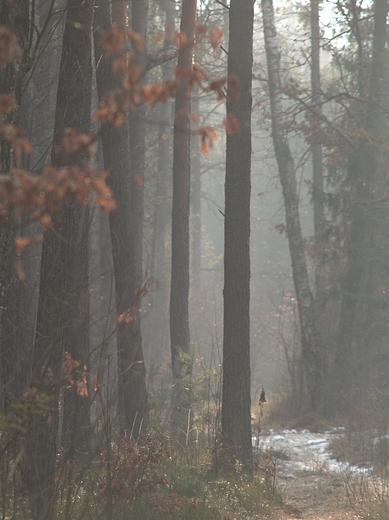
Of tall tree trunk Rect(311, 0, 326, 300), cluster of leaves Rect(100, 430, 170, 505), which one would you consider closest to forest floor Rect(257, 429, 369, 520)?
cluster of leaves Rect(100, 430, 170, 505)

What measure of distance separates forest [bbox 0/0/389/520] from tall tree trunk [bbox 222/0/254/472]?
0.02 m

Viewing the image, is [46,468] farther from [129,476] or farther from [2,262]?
[2,262]

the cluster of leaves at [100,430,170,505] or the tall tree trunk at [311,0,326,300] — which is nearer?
the cluster of leaves at [100,430,170,505]

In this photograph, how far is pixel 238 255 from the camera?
8.16 metres

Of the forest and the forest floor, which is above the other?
the forest

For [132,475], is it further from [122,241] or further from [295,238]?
[295,238]

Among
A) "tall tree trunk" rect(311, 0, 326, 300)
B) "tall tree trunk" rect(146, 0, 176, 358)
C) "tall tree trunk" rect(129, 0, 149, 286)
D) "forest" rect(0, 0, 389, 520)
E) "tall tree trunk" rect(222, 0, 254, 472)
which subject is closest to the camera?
"forest" rect(0, 0, 389, 520)

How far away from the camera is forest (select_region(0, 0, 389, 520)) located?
3172 mm

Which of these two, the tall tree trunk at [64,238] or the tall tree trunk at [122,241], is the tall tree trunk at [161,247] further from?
the tall tree trunk at [64,238]

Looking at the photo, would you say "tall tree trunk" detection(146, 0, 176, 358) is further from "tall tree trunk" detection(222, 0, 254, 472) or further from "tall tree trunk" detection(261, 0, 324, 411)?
"tall tree trunk" detection(222, 0, 254, 472)

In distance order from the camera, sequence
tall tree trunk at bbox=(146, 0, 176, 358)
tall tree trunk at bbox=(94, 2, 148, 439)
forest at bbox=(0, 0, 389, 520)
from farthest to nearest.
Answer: tall tree trunk at bbox=(146, 0, 176, 358), tall tree trunk at bbox=(94, 2, 148, 439), forest at bbox=(0, 0, 389, 520)

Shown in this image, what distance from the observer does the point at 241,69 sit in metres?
8.27

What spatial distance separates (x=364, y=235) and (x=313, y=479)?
8.08m

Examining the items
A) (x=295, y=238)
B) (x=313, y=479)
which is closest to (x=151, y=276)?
(x=313, y=479)
